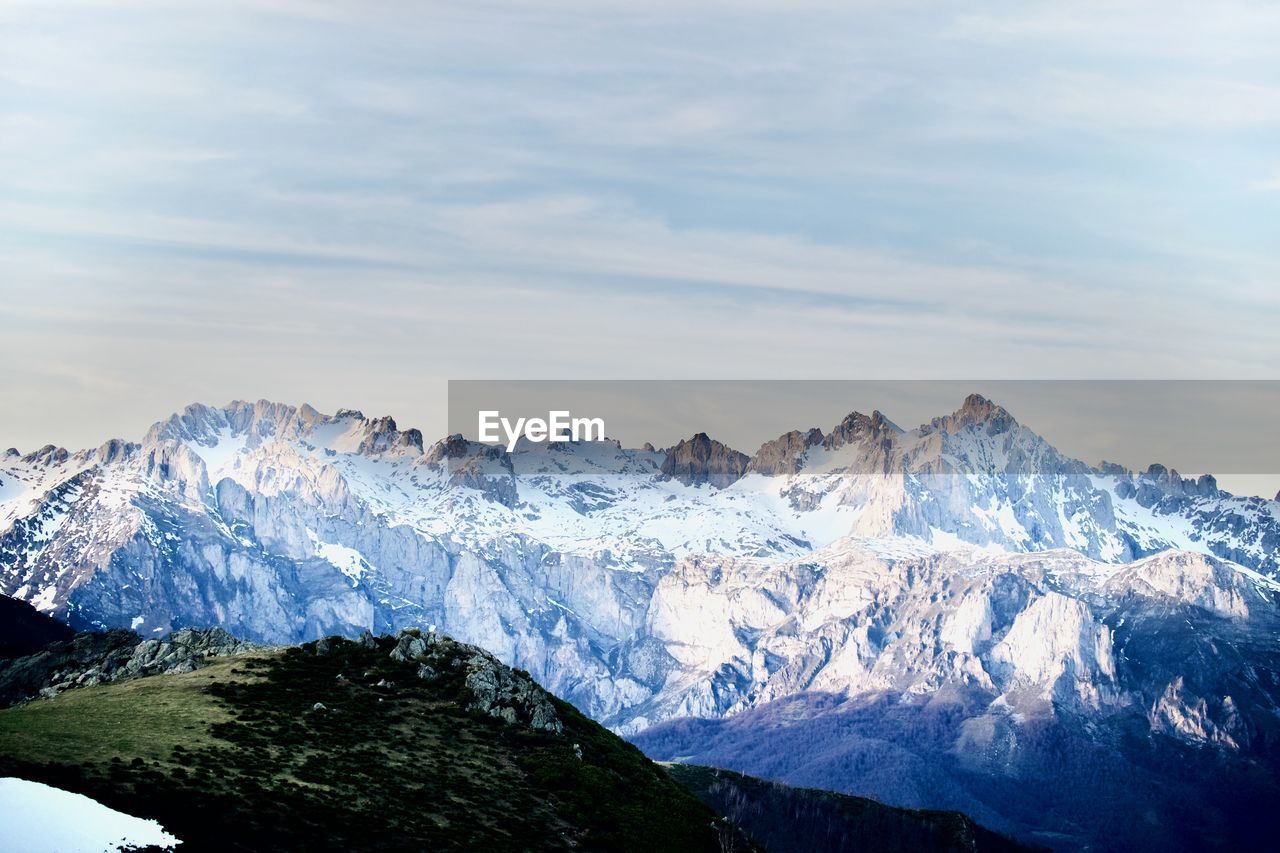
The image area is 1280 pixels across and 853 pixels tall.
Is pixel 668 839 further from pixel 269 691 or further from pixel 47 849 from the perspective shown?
pixel 47 849

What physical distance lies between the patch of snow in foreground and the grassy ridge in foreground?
10.3ft

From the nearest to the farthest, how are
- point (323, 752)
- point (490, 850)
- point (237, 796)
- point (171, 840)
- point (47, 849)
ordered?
point (47, 849), point (171, 840), point (237, 796), point (490, 850), point (323, 752)

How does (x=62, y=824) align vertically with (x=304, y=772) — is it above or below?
above

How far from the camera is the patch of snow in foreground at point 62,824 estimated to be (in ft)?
427

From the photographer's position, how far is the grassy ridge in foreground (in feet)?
488

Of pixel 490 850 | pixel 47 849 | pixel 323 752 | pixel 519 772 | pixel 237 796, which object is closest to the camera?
pixel 47 849

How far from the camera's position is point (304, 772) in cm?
16775

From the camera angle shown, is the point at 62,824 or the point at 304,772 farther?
the point at 304,772

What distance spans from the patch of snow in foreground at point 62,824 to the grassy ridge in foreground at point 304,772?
3.13 metres

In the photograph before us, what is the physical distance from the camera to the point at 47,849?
128625mm

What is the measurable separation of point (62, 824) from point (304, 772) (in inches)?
1444

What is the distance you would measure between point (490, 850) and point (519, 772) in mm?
27231

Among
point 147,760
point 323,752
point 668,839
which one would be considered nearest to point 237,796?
point 147,760

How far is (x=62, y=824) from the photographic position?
134m
